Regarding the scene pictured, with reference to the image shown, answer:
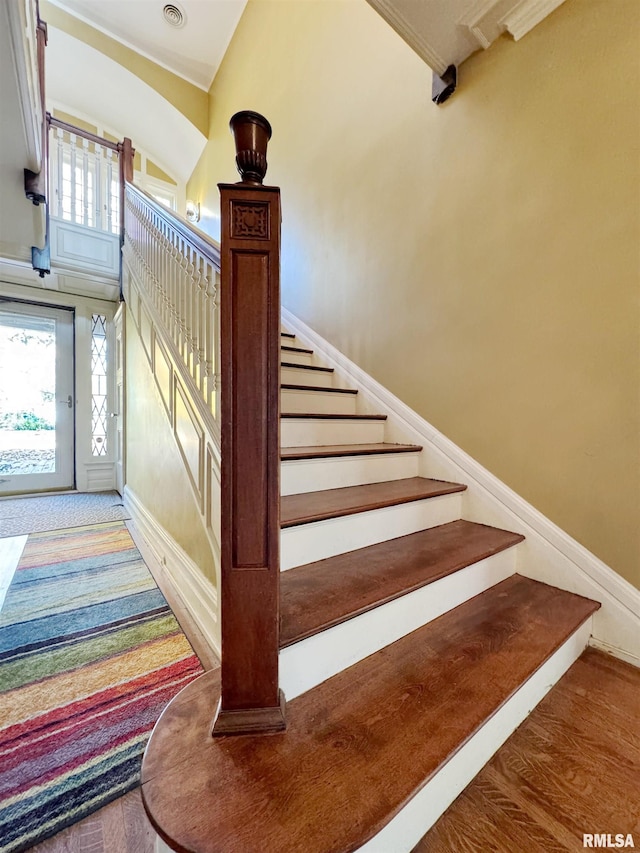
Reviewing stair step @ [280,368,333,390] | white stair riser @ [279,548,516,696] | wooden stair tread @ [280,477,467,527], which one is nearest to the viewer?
white stair riser @ [279,548,516,696]

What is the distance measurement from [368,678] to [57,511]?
11.4 feet

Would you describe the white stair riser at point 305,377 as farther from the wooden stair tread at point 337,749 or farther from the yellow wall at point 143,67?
the yellow wall at point 143,67

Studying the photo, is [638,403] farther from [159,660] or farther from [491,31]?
[159,660]

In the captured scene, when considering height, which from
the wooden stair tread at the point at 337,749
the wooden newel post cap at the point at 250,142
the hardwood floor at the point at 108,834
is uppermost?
the wooden newel post cap at the point at 250,142

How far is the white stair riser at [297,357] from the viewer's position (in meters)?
2.36

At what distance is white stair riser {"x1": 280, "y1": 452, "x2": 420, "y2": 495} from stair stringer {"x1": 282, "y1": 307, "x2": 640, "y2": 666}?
0.51ft

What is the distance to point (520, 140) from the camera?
1.45 metres

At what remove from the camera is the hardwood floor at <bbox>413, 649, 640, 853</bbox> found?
68 cm

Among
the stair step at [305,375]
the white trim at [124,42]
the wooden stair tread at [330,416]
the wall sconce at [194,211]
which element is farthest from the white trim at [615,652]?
the white trim at [124,42]

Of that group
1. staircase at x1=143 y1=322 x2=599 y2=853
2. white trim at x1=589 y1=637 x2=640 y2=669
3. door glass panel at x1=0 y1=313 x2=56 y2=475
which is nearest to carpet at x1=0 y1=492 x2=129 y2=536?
door glass panel at x1=0 y1=313 x2=56 y2=475

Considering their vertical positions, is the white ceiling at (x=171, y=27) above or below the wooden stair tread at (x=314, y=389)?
above

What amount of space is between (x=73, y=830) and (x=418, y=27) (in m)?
2.78

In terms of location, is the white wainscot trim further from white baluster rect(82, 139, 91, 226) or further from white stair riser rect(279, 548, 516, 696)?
white stair riser rect(279, 548, 516, 696)

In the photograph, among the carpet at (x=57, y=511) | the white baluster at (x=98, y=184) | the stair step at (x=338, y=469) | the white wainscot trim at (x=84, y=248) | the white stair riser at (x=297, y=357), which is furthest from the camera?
the white baluster at (x=98, y=184)
